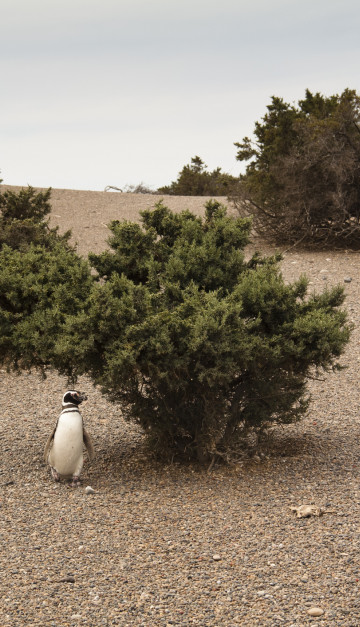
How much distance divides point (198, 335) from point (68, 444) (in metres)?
1.58

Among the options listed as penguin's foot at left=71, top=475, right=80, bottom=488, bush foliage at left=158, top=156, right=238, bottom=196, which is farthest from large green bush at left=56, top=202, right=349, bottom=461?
bush foliage at left=158, top=156, right=238, bottom=196

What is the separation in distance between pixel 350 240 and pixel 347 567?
13808 mm

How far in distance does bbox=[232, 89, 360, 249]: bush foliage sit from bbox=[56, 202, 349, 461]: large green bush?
9855mm

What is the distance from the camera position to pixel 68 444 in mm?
6465

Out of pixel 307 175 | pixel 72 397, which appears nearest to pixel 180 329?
pixel 72 397

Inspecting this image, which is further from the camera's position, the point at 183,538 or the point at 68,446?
the point at 68,446

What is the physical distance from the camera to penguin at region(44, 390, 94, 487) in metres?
6.47

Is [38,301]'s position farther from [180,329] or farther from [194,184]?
→ [194,184]

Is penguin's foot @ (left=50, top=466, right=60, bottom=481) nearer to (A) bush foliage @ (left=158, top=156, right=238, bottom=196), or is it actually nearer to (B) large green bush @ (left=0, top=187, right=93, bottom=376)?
(B) large green bush @ (left=0, top=187, right=93, bottom=376)

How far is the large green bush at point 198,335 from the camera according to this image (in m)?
6.02

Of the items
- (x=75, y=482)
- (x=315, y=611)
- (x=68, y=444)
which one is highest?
(x=68, y=444)

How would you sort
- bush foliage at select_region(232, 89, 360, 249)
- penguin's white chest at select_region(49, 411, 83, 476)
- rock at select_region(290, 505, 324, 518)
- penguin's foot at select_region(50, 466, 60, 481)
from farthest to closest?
1. bush foliage at select_region(232, 89, 360, 249)
2. penguin's foot at select_region(50, 466, 60, 481)
3. penguin's white chest at select_region(49, 411, 83, 476)
4. rock at select_region(290, 505, 324, 518)

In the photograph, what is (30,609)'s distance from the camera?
175 inches

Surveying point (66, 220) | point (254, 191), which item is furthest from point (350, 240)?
point (66, 220)
